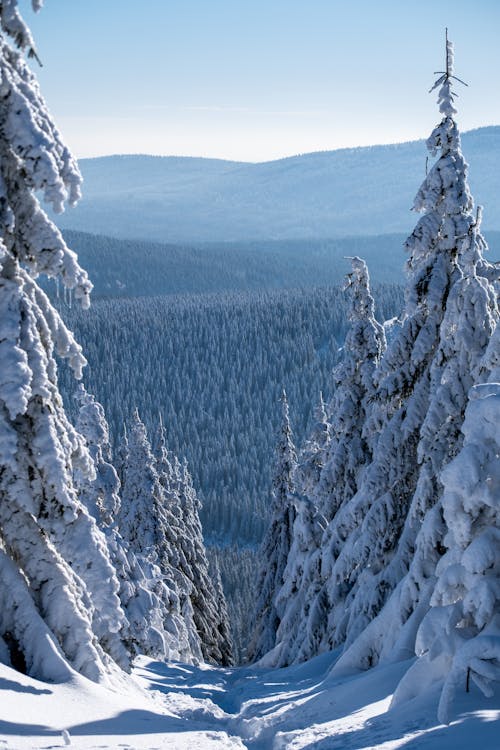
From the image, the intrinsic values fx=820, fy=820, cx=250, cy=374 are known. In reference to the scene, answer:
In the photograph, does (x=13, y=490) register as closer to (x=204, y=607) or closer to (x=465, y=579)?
(x=465, y=579)

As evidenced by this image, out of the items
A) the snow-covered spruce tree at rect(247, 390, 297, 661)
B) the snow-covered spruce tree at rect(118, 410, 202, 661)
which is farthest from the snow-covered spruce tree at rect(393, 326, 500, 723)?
the snow-covered spruce tree at rect(118, 410, 202, 661)

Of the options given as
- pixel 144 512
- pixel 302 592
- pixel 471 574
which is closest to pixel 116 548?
pixel 302 592

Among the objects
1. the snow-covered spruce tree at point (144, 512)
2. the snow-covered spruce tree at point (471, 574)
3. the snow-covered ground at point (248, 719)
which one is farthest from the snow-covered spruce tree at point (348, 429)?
the snow-covered spruce tree at point (144, 512)

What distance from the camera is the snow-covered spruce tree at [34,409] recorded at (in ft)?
34.0

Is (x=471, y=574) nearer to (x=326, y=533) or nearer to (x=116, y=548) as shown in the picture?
(x=326, y=533)

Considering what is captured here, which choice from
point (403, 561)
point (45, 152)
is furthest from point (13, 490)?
point (403, 561)

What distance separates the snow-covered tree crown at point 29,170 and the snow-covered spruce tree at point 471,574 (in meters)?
5.40

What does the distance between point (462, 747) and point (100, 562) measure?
5.70 metres

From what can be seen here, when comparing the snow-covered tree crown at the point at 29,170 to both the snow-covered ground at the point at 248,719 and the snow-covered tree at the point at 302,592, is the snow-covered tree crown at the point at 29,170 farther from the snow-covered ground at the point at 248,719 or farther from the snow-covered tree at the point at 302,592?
the snow-covered tree at the point at 302,592

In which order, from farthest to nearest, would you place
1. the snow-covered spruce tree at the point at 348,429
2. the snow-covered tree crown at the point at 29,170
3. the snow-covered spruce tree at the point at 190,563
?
the snow-covered spruce tree at the point at 190,563 → the snow-covered spruce tree at the point at 348,429 → the snow-covered tree crown at the point at 29,170

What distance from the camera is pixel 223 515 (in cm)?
13050

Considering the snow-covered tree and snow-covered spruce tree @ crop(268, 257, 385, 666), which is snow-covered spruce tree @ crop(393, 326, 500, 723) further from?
the snow-covered tree

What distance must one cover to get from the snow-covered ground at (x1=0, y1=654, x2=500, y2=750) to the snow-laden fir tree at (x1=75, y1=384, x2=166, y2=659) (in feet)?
23.4

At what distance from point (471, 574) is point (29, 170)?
7.21 meters
